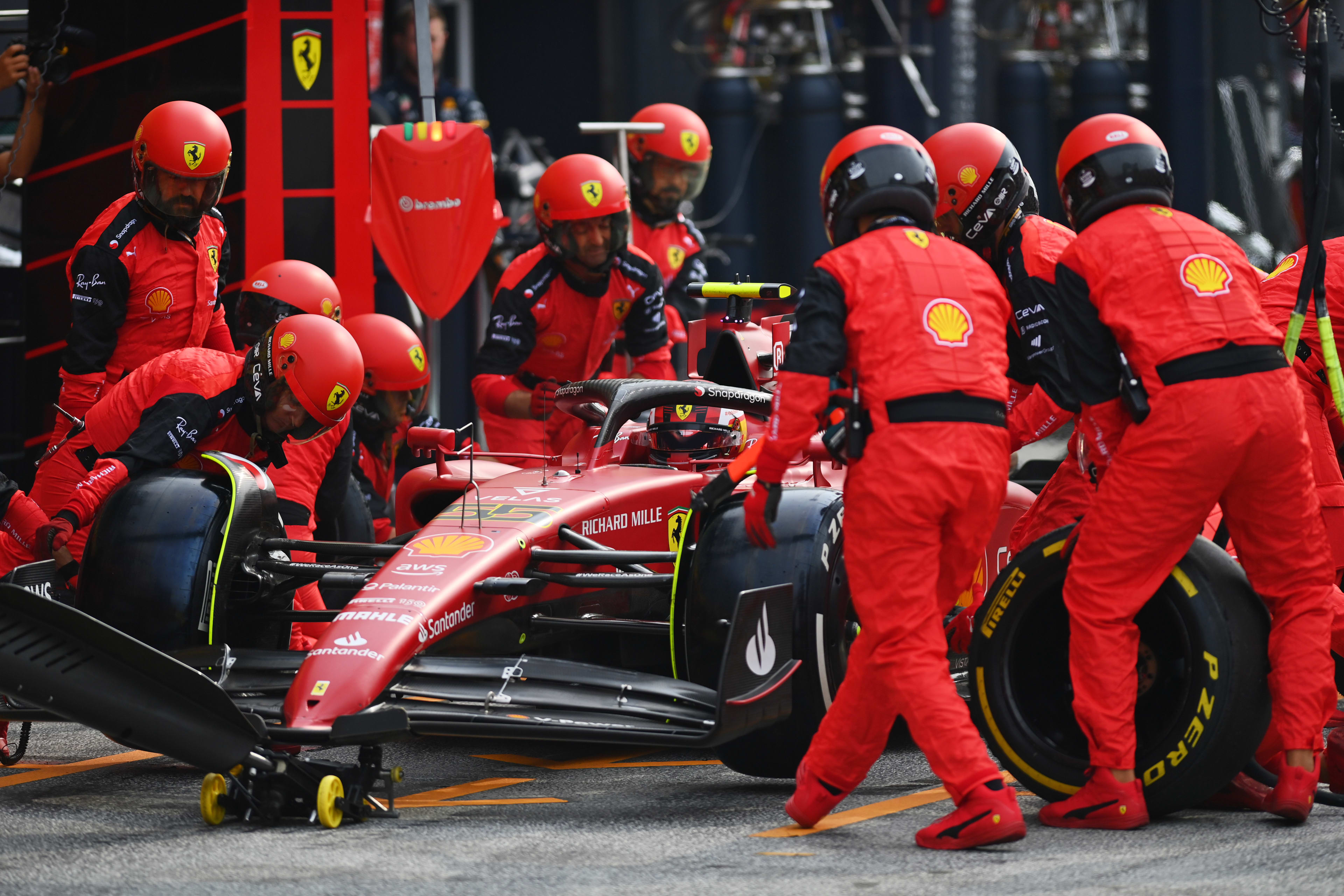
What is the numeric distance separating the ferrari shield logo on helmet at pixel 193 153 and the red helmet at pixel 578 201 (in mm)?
1588

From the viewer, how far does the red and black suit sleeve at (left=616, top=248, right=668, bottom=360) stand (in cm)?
824

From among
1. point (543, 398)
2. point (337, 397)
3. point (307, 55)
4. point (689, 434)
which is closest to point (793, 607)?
point (689, 434)

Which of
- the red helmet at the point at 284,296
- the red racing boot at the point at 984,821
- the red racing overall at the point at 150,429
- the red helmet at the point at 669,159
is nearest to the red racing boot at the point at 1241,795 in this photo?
the red racing boot at the point at 984,821

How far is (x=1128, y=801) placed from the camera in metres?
4.35

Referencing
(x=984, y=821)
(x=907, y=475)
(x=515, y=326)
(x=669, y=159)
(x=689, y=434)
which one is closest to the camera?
(x=984, y=821)

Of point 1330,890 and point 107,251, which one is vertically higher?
point 107,251

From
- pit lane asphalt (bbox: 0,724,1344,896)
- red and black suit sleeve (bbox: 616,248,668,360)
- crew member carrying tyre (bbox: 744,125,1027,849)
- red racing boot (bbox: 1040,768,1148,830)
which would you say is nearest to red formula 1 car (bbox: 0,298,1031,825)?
pit lane asphalt (bbox: 0,724,1344,896)

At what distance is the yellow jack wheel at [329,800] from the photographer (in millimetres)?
4363

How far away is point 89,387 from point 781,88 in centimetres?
891

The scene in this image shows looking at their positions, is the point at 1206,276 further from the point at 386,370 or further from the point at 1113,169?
the point at 386,370

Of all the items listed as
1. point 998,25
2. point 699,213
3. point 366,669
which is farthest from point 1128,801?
point 998,25

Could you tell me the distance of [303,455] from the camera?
6430 millimetres

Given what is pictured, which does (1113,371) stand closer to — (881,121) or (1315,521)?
(1315,521)

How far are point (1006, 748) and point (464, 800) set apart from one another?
1.52 metres
